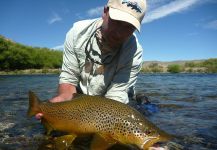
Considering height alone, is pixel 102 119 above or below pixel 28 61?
below

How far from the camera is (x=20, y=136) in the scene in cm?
474

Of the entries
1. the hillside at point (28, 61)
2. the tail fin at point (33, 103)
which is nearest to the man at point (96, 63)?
the tail fin at point (33, 103)

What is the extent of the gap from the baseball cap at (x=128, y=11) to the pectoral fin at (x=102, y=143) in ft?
3.99

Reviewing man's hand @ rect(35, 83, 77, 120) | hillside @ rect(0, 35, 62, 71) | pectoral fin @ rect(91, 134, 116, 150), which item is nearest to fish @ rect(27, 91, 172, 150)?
pectoral fin @ rect(91, 134, 116, 150)

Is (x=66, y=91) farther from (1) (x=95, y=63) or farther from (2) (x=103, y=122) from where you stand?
(2) (x=103, y=122)

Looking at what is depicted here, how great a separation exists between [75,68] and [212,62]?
61.1 metres

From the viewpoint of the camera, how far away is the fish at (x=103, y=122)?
293cm

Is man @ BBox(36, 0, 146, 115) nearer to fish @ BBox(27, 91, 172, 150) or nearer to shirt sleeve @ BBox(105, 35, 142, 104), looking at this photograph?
shirt sleeve @ BBox(105, 35, 142, 104)

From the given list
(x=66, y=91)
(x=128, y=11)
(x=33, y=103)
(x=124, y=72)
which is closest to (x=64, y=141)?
(x=33, y=103)

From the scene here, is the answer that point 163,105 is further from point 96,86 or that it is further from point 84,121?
point 84,121

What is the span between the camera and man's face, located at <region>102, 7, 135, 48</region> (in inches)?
137

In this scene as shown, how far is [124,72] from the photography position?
4.50 m

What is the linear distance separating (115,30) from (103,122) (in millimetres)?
1056

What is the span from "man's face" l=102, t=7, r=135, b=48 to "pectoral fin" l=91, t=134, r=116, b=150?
3.90 feet
